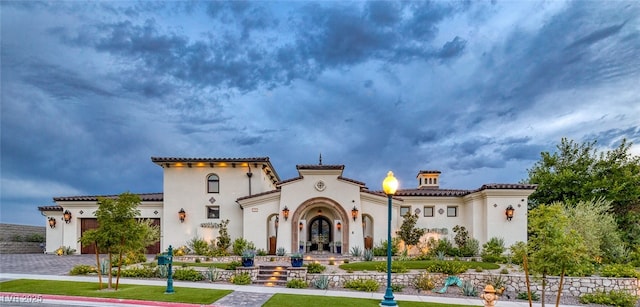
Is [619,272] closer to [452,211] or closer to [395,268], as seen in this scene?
[395,268]

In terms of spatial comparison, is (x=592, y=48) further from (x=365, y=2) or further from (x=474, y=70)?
(x=365, y=2)

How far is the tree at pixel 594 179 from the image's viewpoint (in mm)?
28125

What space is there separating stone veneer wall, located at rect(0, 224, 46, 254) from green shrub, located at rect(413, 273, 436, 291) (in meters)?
28.9

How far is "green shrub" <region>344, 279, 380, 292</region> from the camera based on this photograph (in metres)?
16.2

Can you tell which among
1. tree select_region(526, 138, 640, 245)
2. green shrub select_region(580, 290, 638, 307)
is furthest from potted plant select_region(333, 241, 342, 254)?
tree select_region(526, 138, 640, 245)

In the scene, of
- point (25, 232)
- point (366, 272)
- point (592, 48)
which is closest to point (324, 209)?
point (366, 272)

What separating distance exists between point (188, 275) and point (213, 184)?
9.68 m

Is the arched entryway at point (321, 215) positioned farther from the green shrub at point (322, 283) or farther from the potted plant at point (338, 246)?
the green shrub at point (322, 283)

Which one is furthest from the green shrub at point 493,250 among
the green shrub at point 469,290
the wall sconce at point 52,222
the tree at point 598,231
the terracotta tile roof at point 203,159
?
the wall sconce at point 52,222

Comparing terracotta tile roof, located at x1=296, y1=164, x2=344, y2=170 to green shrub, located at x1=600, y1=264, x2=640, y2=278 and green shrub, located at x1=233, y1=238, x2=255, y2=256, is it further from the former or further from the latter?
green shrub, located at x1=600, y1=264, x2=640, y2=278

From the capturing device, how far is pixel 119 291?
1368cm

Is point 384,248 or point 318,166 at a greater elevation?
point 318,166

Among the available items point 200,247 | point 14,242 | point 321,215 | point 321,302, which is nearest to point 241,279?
point 321,302

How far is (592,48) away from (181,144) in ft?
83.8
